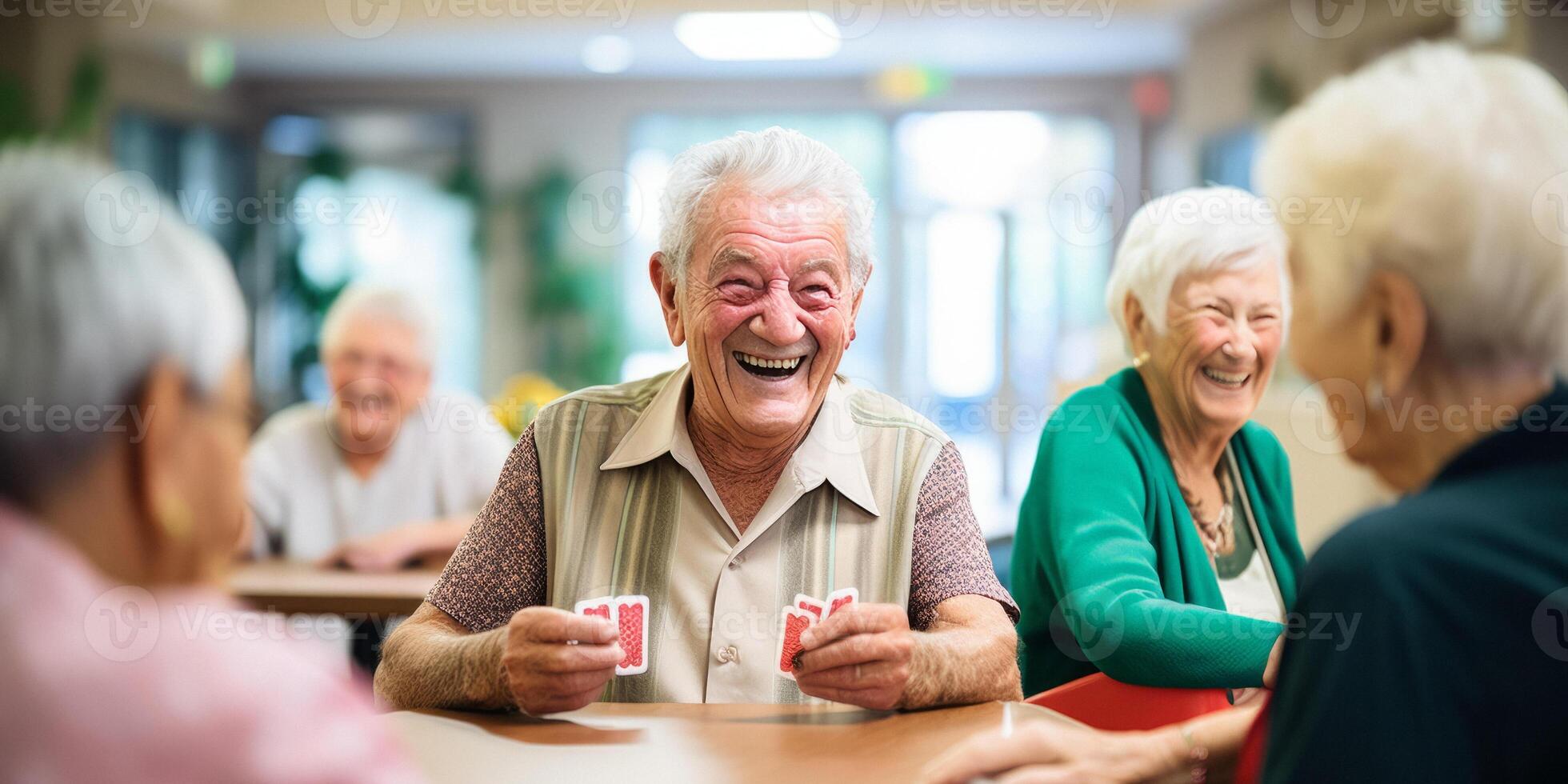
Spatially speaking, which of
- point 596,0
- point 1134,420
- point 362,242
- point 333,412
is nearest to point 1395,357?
point 1134,420

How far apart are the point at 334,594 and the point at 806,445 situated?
1256 mm

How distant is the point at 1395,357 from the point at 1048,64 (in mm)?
8102

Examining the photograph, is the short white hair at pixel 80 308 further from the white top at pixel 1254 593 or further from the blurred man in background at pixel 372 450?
the blurred man in background at pixel 372 450

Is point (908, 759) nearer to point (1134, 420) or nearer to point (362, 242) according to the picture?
point (1134, 420)

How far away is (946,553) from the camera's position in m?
1.62

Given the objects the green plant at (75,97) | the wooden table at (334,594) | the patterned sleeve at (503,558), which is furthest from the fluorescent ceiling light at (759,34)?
the patterned sleeve at (503,558)

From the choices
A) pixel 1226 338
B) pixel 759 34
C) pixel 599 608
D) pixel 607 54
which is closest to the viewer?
pixel 599 608

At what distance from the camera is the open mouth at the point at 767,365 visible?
5.45 feet

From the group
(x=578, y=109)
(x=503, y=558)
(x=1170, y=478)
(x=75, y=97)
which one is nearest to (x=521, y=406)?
(x=503, y=558)

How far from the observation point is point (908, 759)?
117cm

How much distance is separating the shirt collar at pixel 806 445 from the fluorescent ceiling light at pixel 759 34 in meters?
5.89

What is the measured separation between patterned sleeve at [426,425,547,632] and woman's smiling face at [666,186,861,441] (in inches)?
11.1

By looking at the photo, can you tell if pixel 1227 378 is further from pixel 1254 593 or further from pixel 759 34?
pixel 759 34

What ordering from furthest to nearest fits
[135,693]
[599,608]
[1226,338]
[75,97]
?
[75,97] < [1226,338] < [599,608] < [135,693]
